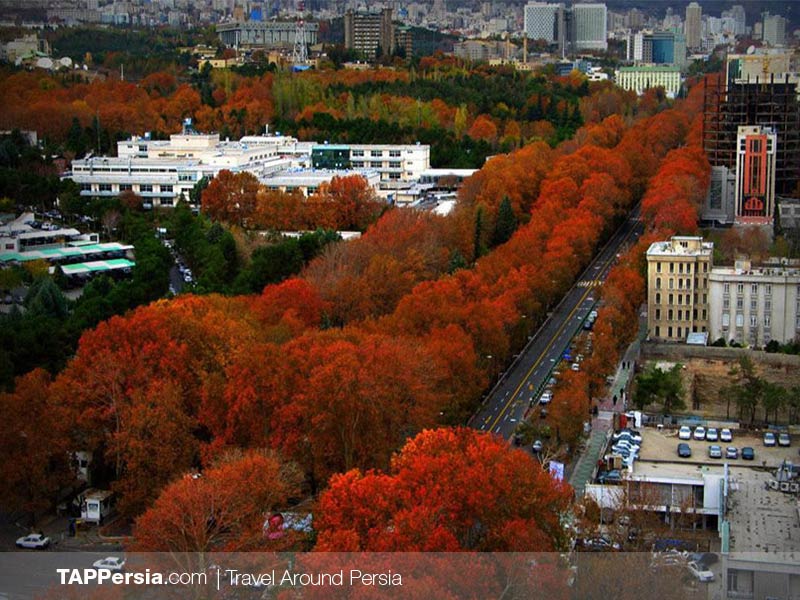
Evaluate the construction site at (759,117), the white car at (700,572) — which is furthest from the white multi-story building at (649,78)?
the white car at (700,572)

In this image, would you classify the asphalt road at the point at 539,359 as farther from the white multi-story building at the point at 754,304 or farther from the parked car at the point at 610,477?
the white multi-story building at the point at 754,304

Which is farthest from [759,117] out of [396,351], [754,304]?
[396,351]

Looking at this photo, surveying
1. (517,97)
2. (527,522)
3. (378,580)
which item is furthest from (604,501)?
(517,97)

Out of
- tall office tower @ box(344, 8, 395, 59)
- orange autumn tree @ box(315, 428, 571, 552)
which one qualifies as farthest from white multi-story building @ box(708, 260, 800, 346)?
tall office tower @ box(344, 8, 395, 59)

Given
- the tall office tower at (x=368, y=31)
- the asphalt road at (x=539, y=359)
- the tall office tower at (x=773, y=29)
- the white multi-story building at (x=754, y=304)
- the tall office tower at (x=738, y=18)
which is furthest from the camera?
the tall office tower at (x=368, y=31)

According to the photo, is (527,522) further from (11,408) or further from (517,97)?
(517,97)

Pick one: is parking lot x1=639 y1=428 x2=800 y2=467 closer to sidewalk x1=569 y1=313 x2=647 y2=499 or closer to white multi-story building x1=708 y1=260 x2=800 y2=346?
sidewalk x1=569 y1=313 x2=647 y2=499
